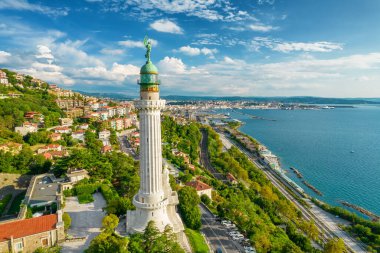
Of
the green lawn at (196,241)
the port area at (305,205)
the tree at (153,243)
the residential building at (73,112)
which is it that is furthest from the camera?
the residential building at (73,112)

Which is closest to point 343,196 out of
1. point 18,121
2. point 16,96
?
point 18,121

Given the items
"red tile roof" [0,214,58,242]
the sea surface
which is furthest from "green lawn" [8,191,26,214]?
the sea surface

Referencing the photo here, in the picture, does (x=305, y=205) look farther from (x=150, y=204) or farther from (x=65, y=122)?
(x=65, y=122)

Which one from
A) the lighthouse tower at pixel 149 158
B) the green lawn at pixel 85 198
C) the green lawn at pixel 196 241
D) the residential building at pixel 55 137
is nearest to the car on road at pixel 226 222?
the green lawn at pixel 196 241

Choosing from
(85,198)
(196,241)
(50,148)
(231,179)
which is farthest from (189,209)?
(50,148)

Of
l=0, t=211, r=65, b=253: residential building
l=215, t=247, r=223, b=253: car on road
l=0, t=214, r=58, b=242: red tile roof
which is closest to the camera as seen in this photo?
l=0, t=211, r=65, b=253: residential building

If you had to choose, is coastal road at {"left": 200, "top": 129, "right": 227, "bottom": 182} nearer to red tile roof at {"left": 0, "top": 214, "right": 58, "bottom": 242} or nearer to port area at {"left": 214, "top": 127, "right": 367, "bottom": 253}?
port area at {"left": 214, "top": 127, "right": 367, "bottom": 253}

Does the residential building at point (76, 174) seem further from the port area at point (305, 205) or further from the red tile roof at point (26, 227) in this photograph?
the port area at point (305, 205)
